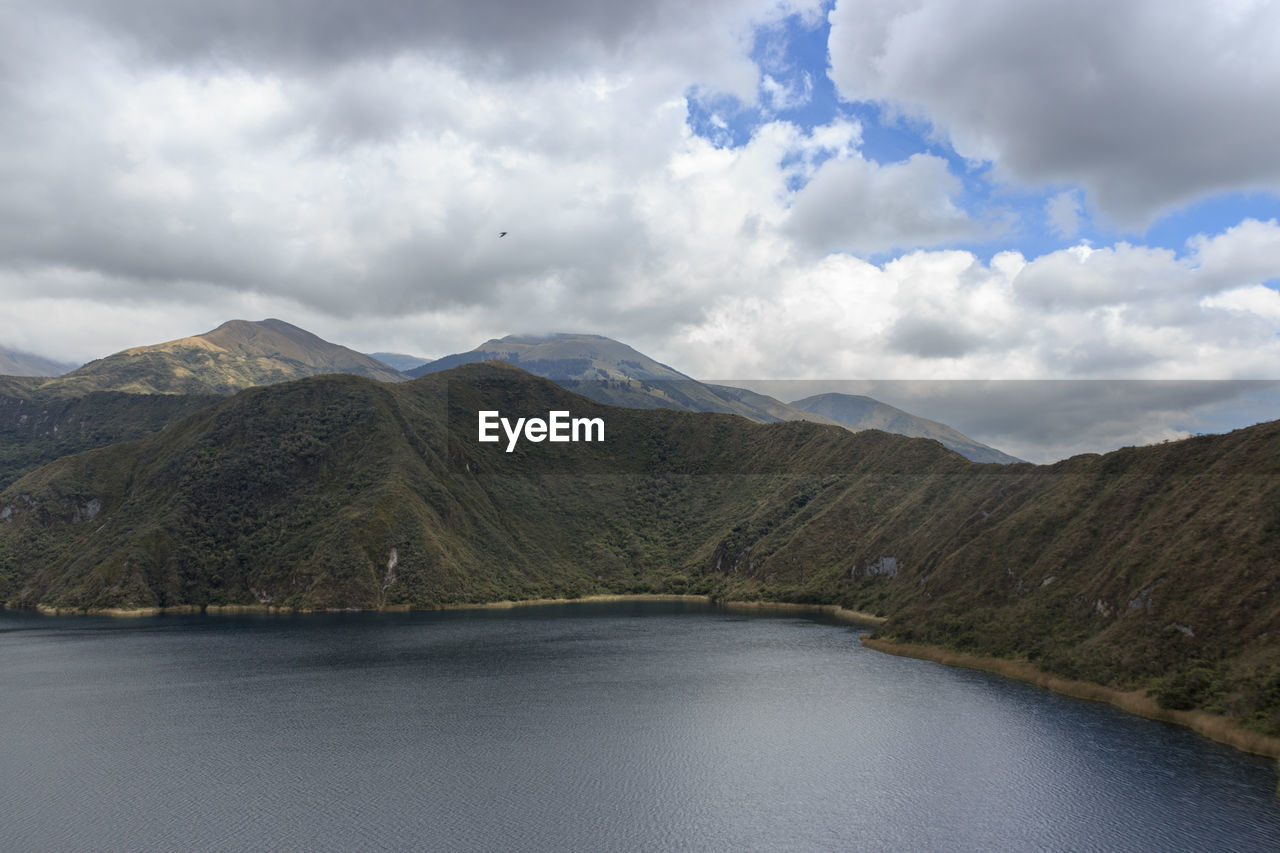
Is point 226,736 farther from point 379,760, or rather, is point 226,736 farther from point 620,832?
point 620,832

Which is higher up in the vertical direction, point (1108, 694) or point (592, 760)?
point (1108, 694)

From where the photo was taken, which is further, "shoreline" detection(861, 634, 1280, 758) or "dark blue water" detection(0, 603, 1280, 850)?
"shoreline" detection(861, 634, 1280, 758)

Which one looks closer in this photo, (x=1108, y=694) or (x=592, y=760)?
(x=592, y=760)

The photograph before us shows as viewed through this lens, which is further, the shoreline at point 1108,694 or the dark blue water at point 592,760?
the shoreline at point 1108,694

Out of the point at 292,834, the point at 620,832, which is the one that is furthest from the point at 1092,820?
the point at 292,834

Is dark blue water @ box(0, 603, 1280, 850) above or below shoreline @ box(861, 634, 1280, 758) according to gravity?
below
